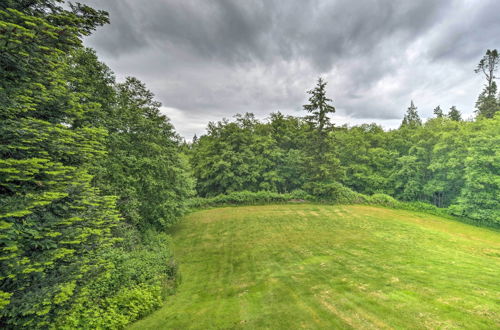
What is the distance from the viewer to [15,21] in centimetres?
448

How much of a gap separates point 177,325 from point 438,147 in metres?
30.9

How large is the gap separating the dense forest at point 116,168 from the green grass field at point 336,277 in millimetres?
2164

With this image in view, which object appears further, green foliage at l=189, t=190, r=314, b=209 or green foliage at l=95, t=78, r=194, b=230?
green foliage at l=189, t=190, r=314, b=209

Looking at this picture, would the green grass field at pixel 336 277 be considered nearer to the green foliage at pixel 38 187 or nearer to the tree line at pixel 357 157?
the green foliage at pixel 38 187

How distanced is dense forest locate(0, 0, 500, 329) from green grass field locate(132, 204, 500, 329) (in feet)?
7.10

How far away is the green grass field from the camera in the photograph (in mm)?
5887

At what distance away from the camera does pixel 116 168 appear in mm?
11914

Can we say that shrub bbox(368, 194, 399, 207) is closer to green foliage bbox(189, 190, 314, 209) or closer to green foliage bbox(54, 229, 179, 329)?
green foliage bbox(189, 190, 314, 209)

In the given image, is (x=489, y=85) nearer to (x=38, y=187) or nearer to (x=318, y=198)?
(x=318, y=198)

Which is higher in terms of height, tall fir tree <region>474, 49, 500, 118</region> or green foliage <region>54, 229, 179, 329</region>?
tall fir tree <region>474, 49, 500, 118</region>

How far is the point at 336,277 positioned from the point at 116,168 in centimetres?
1286

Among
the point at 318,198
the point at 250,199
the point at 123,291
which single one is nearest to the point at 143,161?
the point at 123,291

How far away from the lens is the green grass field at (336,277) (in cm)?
589

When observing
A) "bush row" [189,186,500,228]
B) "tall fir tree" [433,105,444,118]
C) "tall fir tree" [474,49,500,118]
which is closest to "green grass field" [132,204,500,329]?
"bush row" [189,186,500,228]
